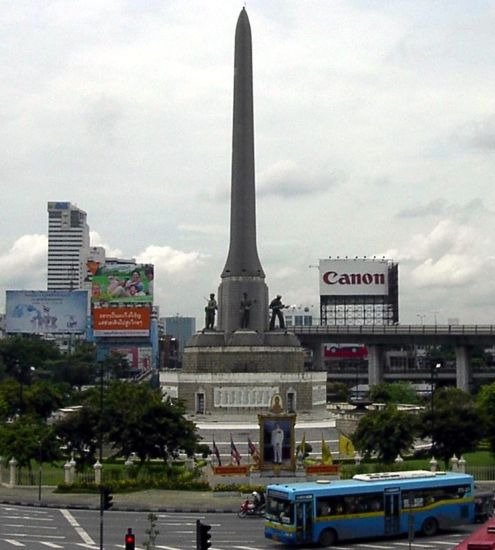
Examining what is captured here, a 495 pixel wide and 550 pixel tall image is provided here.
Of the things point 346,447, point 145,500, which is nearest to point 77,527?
point 145,500

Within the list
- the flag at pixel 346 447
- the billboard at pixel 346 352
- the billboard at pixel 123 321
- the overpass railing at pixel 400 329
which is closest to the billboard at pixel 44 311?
the billboard at pixel 123 321

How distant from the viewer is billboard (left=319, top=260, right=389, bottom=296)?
134 meters

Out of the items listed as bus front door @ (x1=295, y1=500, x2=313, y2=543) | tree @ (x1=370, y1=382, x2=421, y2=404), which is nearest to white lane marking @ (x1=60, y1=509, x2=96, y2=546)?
bus front door @ (x1=295, y1=500, x2=313, y2=543)

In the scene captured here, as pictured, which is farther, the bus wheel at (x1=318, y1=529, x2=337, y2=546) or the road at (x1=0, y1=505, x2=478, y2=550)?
the bus wheel at (x1=318, y1=529, x2=337, y2=546)

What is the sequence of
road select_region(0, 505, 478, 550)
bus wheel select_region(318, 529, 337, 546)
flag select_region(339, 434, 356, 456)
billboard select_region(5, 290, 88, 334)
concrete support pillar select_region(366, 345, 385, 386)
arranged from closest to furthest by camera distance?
road select_region(0, 505, 478, 550), bus wheel select_region(318, 529, 337, 546), flag select_region(339, 434, 356, 456), concrete support pillar select_region(366, 345, 385, 386), billboard select_region(5, 290, 88, 334)

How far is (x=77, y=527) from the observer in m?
36.5

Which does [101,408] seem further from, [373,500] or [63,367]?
[63,367]

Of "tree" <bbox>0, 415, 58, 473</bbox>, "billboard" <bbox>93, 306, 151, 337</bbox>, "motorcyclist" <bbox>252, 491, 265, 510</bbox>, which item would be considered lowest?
"motorcyclist" <bbox>252, 491, 265, 510</bbox>

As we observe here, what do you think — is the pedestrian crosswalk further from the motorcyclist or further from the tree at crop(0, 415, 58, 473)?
the tree at crop(0, 415, 58, 473)

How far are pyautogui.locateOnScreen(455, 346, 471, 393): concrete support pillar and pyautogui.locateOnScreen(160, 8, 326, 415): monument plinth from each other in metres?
49.3

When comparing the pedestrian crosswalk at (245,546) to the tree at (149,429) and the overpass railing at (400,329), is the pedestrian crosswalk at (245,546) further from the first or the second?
the overpass railing at (400,329)

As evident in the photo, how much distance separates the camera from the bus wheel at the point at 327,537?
32.3 meters

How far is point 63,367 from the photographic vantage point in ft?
435

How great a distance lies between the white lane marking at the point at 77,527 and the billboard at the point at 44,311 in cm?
11212
